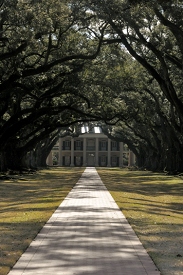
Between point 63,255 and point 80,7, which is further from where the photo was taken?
point 80,7

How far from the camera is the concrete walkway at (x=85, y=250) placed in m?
7.52

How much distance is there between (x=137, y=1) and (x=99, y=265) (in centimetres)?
1175

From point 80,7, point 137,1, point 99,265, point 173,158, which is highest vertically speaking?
point 80,7

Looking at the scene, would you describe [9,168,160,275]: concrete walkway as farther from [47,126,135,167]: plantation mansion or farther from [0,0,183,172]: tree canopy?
[47,126,135,167]: plantation mansion

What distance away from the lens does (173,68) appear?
111 feet

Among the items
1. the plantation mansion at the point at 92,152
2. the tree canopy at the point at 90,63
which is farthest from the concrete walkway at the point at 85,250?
the plantation mansion at the point at 92,152

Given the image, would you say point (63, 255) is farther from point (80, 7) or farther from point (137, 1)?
point (80, 7)

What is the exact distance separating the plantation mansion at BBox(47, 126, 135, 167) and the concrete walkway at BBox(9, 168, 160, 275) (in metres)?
124

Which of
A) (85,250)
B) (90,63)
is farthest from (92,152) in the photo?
(85,250)

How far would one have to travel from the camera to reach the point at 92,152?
458 feet

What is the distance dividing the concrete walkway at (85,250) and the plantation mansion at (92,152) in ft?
408

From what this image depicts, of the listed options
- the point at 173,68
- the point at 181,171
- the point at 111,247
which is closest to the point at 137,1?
the point at 111,247

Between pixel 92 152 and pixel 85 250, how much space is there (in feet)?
428

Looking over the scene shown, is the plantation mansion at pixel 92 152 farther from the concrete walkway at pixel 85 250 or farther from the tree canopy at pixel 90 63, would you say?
the concrete walkway at pixel 85 250
